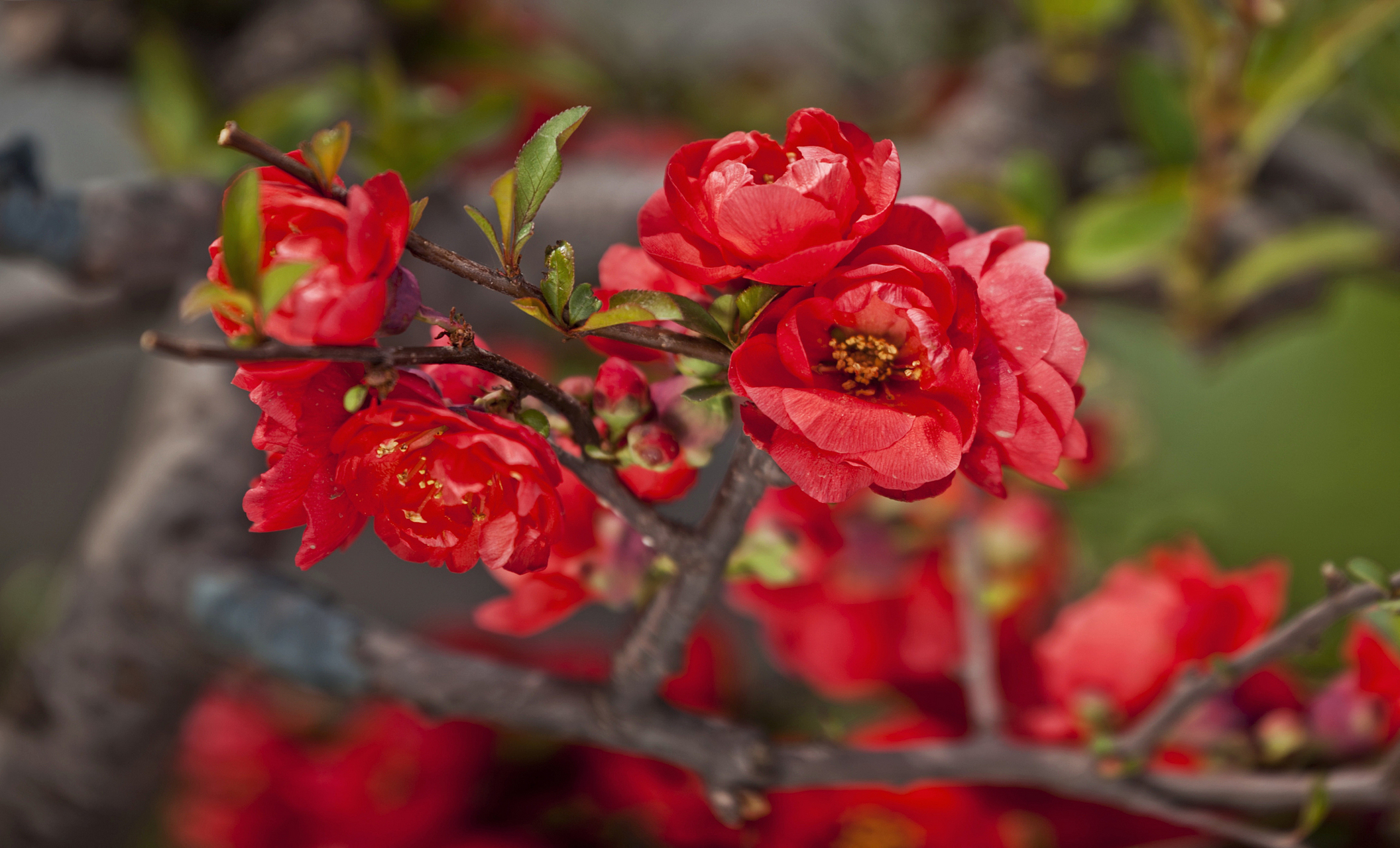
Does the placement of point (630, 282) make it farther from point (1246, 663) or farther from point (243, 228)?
point (1246, 663)

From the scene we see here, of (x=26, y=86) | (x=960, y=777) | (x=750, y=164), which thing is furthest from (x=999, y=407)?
(x=26, y=86)

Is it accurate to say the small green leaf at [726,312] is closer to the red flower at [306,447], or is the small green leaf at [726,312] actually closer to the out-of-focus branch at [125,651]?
the red flower at [306,447]

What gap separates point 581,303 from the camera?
173 mm

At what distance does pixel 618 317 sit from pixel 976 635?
246 mm

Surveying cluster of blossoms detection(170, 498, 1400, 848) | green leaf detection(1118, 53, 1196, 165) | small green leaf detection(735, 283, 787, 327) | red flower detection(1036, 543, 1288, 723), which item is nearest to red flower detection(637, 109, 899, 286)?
small green leaf detection(735, 283, 787, 327)

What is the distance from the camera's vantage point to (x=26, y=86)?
2.35ft

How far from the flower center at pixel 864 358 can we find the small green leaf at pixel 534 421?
6 centimetres

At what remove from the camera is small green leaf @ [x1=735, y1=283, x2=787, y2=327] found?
0.18m

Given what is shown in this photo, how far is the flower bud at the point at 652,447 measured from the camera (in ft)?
0.65

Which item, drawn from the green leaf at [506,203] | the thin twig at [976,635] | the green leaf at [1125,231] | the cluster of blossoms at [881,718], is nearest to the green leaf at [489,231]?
the green leaf at [506,203]

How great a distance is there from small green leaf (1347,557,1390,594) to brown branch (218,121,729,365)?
16 cm

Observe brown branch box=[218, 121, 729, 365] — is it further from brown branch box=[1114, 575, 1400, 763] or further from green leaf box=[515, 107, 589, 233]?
brown branch box=[1114, 575, 1400, 763]

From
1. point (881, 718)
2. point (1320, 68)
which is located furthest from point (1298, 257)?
point (881, 718)

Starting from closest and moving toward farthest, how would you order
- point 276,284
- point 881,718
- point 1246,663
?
point 276,284
point 1246,663
point 881,718
